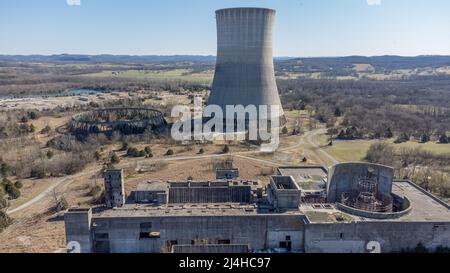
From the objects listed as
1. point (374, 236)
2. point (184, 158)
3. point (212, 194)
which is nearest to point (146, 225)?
point (212, 194)

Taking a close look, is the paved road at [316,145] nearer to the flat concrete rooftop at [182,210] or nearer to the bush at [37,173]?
the flat concrete rooftop at [182,210]

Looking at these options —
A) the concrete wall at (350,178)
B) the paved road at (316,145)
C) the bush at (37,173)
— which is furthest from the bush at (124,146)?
the concrete wall at (350,178)

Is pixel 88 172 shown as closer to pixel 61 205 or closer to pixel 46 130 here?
pixel 61 205

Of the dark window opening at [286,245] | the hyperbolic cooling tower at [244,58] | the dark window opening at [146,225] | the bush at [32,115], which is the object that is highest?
the hyperbolic cooling tower at [244,58]

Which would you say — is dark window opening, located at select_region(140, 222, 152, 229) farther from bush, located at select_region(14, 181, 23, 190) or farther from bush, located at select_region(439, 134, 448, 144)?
bush, located at select_region(439, 134, 448, 144)

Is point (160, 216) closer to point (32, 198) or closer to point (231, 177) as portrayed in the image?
point (231, 177)

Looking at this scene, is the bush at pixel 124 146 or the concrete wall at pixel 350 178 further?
the bush at pixel 124 146
